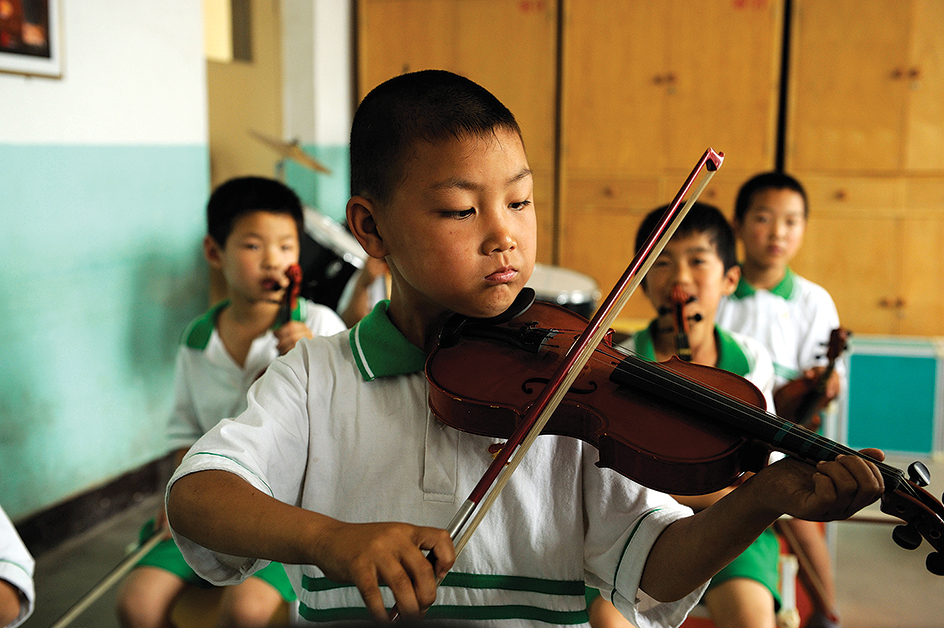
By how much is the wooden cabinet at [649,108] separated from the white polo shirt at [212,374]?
2334mm

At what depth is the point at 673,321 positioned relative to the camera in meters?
1.39

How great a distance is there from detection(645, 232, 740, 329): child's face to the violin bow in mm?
689

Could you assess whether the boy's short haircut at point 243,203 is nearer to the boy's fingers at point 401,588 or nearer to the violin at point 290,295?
the violin at point 290,295

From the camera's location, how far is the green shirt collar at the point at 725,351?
4.51 feet

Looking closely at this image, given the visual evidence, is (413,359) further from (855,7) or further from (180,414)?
(855,7)

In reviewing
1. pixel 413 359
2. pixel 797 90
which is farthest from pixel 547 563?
pixel 797 90

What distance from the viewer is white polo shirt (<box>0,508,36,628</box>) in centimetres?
82

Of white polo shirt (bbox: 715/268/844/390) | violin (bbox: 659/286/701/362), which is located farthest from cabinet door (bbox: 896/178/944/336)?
violin (bbox: 659/286/701/362)

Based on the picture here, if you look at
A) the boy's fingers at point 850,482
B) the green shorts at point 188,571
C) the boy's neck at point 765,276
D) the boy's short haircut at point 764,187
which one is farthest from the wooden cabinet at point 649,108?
the boy's fingers at point 850,482

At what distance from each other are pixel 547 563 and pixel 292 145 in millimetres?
2182

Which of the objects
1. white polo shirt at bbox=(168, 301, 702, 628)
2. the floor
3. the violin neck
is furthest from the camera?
Answer: the floor

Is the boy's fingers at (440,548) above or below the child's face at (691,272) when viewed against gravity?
below

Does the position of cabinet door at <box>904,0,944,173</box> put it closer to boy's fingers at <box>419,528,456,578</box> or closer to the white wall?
the white wall

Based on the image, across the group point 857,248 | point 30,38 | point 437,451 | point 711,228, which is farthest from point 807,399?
point 857,248
